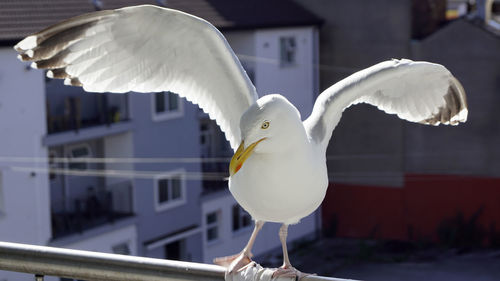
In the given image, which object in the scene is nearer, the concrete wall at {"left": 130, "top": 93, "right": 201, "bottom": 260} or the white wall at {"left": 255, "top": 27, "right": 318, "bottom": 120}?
the concrete wall at {"left": 130, "top": 93, "right": 201, "bottom": 260}

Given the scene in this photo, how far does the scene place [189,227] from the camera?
1181cm

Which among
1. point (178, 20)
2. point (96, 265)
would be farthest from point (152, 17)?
point (96, 265)

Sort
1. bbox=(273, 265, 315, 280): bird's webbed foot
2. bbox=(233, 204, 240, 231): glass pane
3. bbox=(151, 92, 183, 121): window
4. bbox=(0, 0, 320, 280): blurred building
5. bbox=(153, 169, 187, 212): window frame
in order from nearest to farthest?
bbox=(273, 265, 315, 280): bird's webbed foot
bbox=(0, 0, 320, 280): blurred building
bbox=(151, 92, 183, 121): window
bbox=(153, 169, 187, 212): window frame
bbox=(233, 204, 240, 231): glass pane

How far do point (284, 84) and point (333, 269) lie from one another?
2880mm

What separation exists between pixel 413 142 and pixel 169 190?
4070 mm

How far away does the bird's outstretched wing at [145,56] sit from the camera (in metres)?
2.38

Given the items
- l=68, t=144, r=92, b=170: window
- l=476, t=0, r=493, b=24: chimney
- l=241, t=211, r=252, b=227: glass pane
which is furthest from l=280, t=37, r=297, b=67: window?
l=68, t=144, r=92, b=170: window

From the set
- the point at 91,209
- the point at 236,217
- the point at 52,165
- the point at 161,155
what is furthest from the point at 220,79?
the point at 236,217

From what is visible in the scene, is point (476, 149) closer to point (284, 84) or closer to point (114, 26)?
point (284, 84)

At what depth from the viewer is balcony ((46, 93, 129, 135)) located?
32.6 feet

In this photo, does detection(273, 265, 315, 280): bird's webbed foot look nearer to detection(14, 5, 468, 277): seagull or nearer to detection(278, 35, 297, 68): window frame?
detection(14, 5, 468, 277): seagull

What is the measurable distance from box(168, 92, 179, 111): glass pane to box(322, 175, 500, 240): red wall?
3.72m

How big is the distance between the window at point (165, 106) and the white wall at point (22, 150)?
1.99 metres

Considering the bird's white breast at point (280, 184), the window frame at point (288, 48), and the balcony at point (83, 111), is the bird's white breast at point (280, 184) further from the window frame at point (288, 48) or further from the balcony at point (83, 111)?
the window frame at point (288, 48)
